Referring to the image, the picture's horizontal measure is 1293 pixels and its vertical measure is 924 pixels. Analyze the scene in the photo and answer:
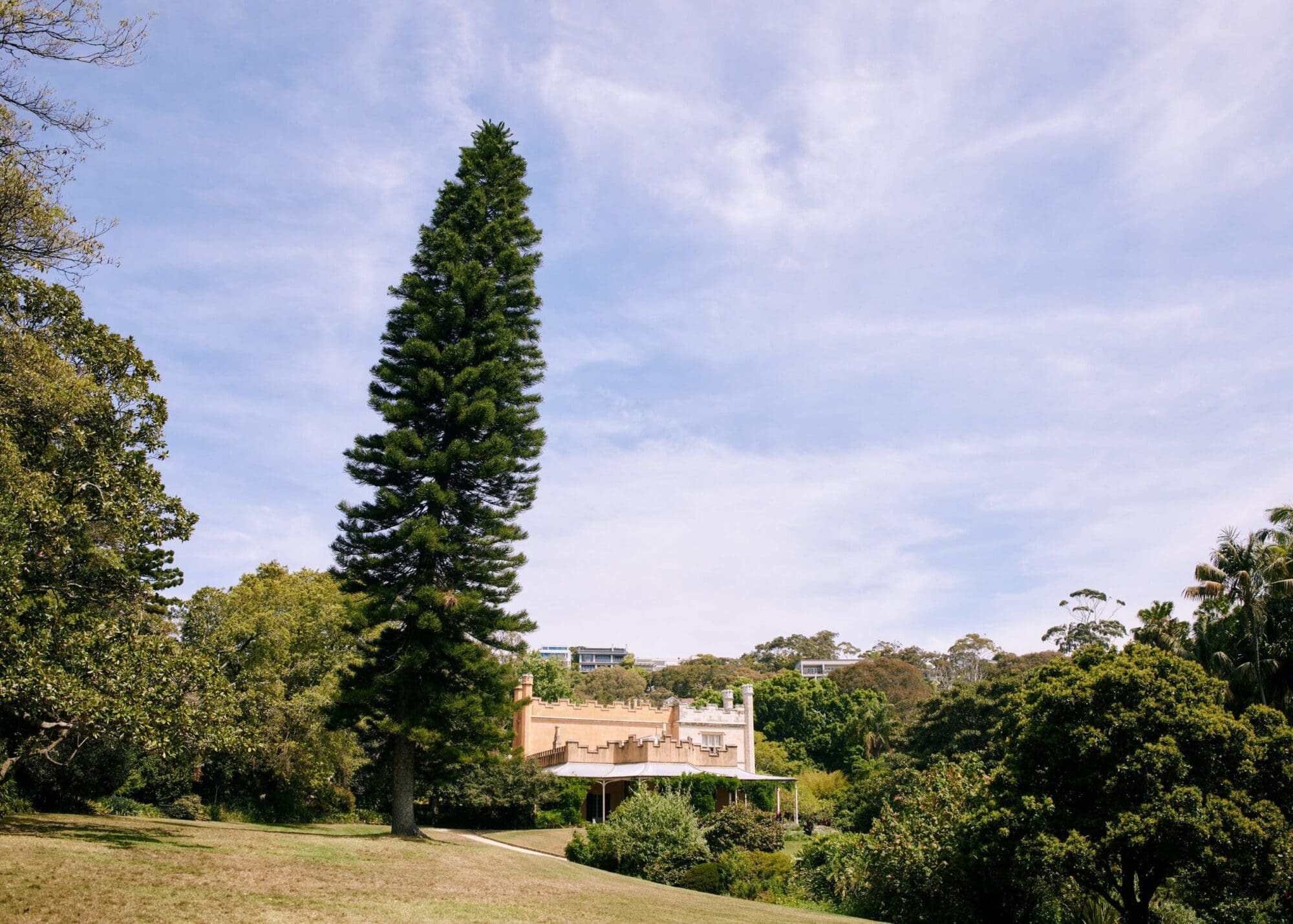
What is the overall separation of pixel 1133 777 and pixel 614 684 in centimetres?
7985

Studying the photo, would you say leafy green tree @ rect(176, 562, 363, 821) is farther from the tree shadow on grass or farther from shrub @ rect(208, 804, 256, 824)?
the tree shadow on grass

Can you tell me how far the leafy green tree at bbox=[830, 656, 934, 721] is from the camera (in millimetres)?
70312

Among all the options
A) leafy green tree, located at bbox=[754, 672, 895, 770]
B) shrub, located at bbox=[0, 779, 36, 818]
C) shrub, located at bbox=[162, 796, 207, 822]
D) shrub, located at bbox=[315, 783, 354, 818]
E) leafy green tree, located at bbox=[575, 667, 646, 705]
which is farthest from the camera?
leafy green tree, located at bbox=[575, 667, 646, 705]

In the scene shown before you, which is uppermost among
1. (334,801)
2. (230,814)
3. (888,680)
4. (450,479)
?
(450,479)

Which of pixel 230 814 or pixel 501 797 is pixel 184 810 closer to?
pixel 230 814

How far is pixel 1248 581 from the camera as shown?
22.6m

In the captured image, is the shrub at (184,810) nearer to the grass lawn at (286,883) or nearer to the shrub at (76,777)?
the shrub at (76,777)

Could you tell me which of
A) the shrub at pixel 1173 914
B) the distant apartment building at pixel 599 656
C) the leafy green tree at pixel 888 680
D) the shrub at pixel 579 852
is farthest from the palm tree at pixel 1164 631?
the distant apartment building at pixel 599 656

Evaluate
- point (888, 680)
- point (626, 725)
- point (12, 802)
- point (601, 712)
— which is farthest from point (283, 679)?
point (888, 680)

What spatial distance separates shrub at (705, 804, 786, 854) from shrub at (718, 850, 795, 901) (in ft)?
→ 4.80

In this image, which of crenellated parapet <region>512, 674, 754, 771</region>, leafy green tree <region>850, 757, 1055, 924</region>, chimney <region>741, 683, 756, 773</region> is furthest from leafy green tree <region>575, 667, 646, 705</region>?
leafy green tree <region>850, 757, 1055, 924</region>

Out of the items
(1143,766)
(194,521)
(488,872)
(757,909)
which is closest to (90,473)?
(194,521)

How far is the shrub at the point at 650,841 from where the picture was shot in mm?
18078

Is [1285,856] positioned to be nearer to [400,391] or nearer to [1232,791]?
[1232,791]
